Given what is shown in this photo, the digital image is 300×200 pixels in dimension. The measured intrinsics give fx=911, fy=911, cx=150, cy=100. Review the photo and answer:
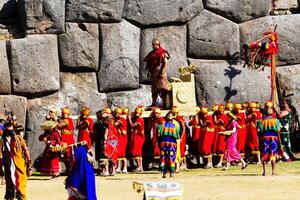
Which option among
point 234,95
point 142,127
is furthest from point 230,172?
point 234,95

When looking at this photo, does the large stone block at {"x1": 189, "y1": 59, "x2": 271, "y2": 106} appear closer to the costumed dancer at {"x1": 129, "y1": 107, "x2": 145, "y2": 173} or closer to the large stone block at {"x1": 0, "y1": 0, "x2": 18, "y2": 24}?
the costumed dancer at {"x1": 129, "y1": 107, "x2": 145, "y2": 173}

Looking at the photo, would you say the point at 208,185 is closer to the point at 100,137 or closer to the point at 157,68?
the point at 100,137

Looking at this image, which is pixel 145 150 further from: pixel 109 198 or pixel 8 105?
pixel 109 198

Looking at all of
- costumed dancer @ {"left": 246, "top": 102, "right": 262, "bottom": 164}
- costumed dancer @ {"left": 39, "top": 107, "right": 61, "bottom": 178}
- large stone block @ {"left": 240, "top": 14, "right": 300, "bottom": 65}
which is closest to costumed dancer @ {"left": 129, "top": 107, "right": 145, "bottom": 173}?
costumed dancer @ {"left": 39, "top": 107, "right": 61, "bottom": 178}

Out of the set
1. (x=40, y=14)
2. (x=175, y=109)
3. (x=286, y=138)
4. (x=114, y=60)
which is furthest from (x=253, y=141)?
(x=40, y=14)

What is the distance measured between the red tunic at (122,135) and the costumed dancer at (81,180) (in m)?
6.82

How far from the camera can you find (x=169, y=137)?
1639 cm

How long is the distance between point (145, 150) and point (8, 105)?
318cm

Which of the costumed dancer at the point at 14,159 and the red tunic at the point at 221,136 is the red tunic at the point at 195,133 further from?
the costumed dancer at the point at 14,159

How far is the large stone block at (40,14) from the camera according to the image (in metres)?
20.3

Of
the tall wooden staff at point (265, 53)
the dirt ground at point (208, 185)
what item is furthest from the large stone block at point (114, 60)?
the dirt ground at point (208, 185)

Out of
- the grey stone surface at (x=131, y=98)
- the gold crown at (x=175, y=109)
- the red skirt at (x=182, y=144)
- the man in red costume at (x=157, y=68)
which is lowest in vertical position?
the red skirt at (x=182, y=144)

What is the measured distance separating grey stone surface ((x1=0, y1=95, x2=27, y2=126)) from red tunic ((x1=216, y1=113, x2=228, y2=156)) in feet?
14.0

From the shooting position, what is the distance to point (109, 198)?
44.4 feet
